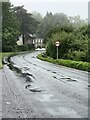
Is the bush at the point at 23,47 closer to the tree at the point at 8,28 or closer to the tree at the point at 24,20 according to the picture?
the tree at the point at 24,20

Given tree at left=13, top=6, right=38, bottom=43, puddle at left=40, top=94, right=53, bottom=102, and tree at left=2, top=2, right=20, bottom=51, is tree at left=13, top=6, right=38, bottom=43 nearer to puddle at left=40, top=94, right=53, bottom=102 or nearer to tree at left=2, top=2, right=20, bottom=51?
tree at left=2, top=2, right=20, bottom=51

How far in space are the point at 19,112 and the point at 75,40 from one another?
142ft

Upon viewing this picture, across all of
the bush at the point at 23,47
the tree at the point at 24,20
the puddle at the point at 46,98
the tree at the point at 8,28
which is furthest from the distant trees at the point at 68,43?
the tree at the point at 24,20

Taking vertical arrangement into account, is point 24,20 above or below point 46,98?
above

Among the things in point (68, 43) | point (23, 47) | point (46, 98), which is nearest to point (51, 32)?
point (68, 43)

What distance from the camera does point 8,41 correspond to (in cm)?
9188

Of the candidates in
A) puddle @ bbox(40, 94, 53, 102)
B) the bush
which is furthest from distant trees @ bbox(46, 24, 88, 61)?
the bush

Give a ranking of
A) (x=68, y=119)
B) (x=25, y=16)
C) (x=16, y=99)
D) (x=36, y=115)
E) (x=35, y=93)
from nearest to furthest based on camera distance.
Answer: (x=68, y=119) < (x=36, y=115) < (x=16, y=99) < (x=35, y=93) < (x=25, y=16)

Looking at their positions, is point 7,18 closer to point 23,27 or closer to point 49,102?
point 23,27

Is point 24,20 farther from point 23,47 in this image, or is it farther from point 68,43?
point 68,43

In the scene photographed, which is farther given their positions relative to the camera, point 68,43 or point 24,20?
point 24,20

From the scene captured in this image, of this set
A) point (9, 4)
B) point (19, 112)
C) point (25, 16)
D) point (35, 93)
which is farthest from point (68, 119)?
point (25, 16)

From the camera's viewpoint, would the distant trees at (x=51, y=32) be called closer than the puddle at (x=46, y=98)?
No

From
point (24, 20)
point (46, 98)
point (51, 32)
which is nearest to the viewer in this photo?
point (46, 98)
